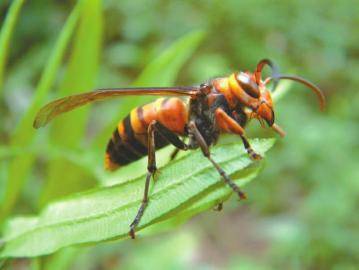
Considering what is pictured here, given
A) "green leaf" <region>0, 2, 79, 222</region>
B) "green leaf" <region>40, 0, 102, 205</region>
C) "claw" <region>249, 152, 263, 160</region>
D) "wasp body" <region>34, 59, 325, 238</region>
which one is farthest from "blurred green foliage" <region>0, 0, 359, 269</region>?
"claw" <region>249, 152, 263, 160</region>

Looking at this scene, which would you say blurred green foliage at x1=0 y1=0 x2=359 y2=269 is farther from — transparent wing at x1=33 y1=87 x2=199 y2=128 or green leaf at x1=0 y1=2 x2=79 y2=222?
transparent wing at x1=33 y1=87 x2=199 y2=128

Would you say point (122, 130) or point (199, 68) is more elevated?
point (122, 130)

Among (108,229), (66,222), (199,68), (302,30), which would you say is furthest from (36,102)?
(302,30)

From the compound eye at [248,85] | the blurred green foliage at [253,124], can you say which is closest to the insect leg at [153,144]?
the compound eye at [248,85]

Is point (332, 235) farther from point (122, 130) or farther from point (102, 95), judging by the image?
point (102, 95)

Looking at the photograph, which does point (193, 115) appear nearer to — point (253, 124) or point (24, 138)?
point (24, 138)

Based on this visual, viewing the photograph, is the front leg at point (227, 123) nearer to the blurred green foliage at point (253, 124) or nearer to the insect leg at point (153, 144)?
the insect leg at point (153, 144)

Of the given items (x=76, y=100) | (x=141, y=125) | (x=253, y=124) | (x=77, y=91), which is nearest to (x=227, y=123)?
(x=141, y=125)
